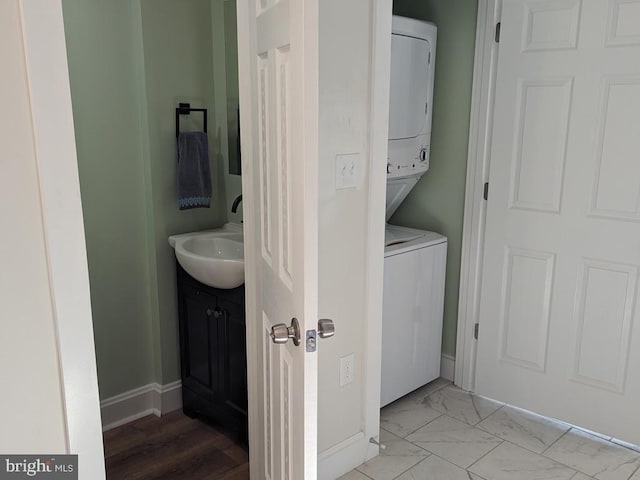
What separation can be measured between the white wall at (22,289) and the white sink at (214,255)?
3.65ft

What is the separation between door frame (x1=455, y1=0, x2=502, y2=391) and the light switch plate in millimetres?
874

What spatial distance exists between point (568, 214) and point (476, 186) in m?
0.46

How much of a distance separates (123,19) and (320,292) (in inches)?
57.2

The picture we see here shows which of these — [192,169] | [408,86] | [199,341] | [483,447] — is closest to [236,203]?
[192,169]

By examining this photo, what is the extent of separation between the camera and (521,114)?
2.57 meters

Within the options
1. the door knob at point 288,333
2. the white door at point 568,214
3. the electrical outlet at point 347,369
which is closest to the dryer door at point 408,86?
the white door at point 568,214

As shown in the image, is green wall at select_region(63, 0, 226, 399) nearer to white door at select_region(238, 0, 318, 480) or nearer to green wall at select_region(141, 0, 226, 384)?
green wall at select_region(141, 0, 226, 384)

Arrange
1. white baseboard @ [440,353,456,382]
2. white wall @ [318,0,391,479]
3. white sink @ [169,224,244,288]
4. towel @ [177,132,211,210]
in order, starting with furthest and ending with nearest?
white baseboard @ [440,353,456,382]
towel @ [177,132,211,210]
white sink @ [169,224,244,288]
white wall @ [318,0,391,479]

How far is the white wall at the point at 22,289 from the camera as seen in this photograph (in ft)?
3.24

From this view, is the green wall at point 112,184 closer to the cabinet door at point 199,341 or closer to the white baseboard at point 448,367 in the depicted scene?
the cabinet door at point 199,341

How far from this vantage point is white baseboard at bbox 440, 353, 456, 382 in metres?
3.02

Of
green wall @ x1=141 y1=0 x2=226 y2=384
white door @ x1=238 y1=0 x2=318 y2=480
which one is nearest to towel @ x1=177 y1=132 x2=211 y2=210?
green wall @ x1=141 y1=0 x2=226 y2=384

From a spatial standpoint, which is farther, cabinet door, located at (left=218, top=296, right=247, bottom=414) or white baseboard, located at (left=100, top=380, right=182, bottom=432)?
white baseboard, located at (left=100, top=380, right=182, bottom=432)

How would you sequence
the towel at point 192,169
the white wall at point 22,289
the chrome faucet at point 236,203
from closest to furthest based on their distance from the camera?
the white wall at point 22,289, the towel at point 192,169, the chrome faucet at point 236,203
